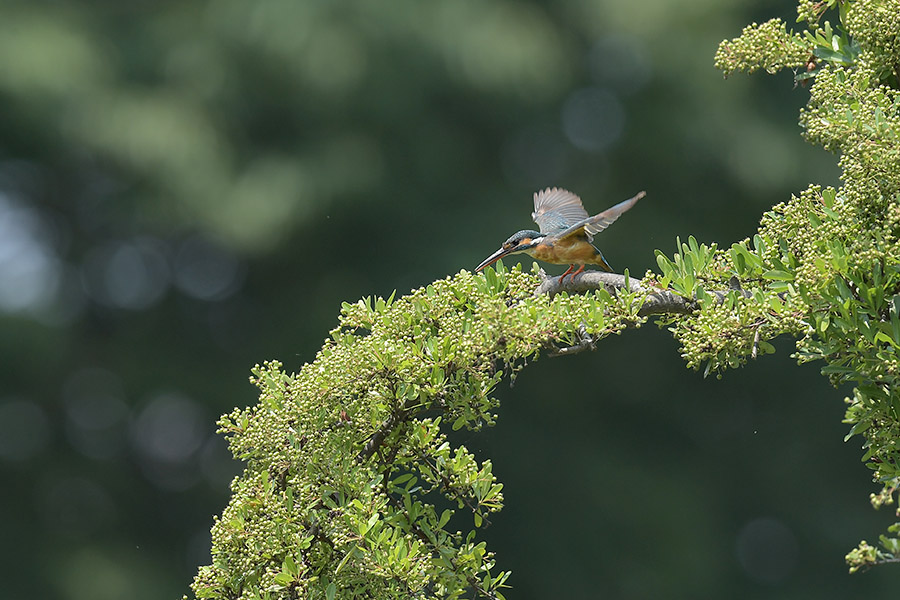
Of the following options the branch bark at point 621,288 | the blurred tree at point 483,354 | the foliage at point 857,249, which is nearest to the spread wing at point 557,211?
the branch bark at point 621,288

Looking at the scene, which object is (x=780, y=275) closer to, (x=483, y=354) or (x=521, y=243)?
(x=483, y=354)

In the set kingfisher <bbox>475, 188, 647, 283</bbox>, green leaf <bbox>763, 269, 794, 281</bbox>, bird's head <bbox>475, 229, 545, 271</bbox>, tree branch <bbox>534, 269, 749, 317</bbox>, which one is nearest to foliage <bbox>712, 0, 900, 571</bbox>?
green leaf <bbox>763, 269, 794, 281</bbox>

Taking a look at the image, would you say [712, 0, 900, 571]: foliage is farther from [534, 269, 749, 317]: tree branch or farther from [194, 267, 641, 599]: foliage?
[194, 267, 641, 599]: foliage

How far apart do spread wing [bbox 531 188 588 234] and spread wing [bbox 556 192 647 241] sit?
0.25 feet

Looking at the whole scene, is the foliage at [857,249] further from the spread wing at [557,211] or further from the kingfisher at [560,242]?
the spread wing at [557,211]

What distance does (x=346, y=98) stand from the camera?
25.9ft

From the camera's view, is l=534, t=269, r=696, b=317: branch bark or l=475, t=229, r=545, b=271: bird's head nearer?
l=534, t=269, r=696, b=317: branch bark

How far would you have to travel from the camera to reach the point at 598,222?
2.44 metres

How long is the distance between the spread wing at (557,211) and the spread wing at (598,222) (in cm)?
8

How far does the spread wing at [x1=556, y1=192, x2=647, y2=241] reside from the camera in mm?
2231

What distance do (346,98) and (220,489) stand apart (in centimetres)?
319

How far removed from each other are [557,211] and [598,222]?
1.45ft

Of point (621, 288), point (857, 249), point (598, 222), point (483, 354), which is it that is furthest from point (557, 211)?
point (857, 249)

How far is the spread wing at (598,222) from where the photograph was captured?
2.23 meters
